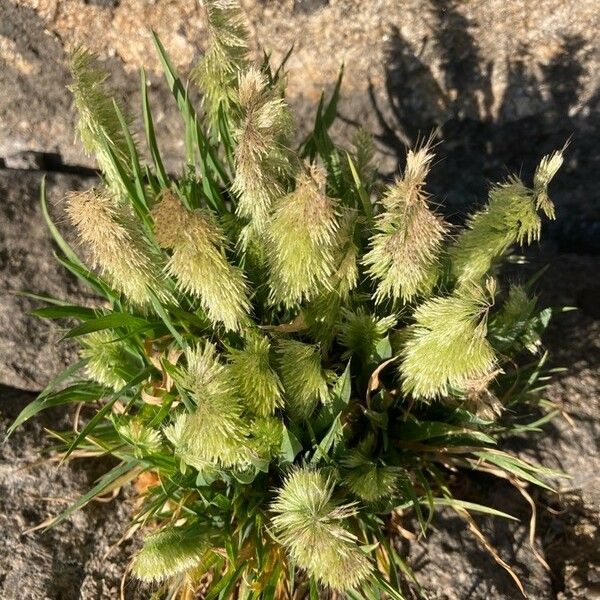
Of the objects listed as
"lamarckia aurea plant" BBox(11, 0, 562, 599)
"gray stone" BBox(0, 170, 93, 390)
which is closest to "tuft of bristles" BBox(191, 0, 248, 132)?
"lamarckia aurea plant" BBox(11, 0, 562, 599)

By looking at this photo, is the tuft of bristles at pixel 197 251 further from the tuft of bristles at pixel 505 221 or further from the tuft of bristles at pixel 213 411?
the tuft of bristles at pixel 505 221

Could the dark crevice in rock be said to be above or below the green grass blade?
below

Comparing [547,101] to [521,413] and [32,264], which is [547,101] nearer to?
[521,413]

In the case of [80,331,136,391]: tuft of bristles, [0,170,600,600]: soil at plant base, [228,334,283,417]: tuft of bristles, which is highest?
[228,334,283,417]: tuft of bristles

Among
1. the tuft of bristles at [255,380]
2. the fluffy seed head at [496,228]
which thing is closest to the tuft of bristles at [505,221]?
the fluffy seed head at [496,228]

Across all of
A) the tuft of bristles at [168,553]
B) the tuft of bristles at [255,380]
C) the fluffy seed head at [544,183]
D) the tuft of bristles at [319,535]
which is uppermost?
the fluffy seed head at [544,183]

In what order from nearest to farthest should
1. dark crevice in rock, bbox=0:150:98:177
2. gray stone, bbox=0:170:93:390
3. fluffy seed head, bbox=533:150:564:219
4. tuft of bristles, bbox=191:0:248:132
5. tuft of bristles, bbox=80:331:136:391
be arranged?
fluffy seed head, bbox=533:150:564:219, tuft of bristles, bbox=191:0:248:132, tuft of bristles, bbox=80:331:136:391, gray stone, bbox=0:170:93:390, dark crevice in rock, bbox=0:150:98:177

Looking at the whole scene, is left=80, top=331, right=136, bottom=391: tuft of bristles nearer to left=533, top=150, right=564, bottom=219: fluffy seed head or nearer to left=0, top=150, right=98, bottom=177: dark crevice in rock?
left=0, top=150, right=98, bottom=177: dark crevice in rock
